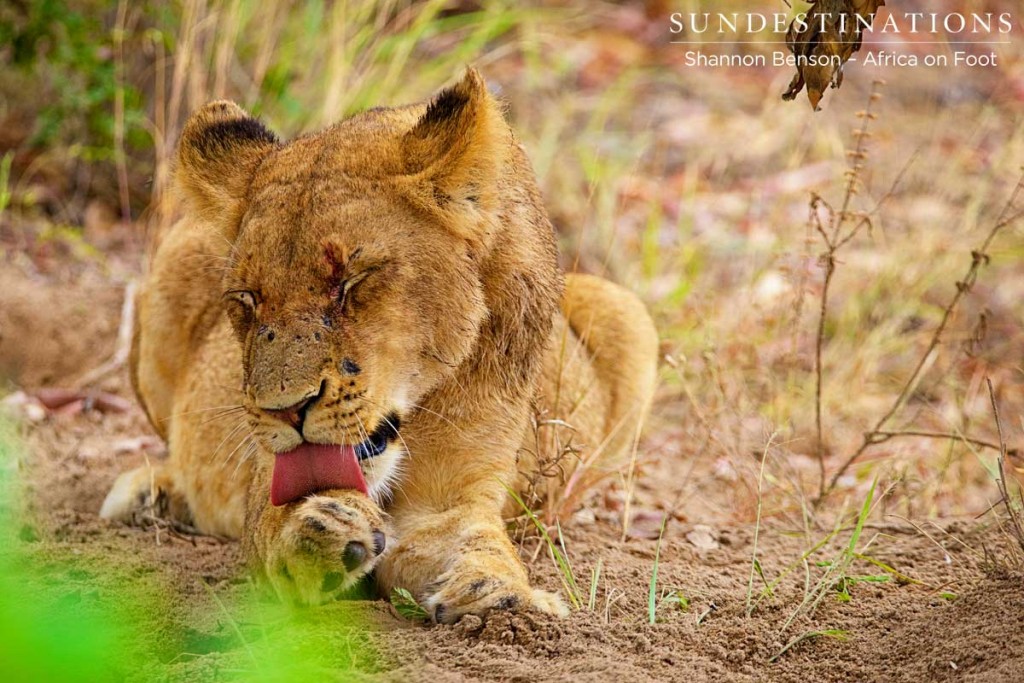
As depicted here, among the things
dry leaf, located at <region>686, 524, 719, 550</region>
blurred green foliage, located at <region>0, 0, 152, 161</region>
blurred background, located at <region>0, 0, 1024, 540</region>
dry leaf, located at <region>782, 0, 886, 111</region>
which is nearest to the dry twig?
blurred background, located at <region>0, 0, 1024, 540</region>

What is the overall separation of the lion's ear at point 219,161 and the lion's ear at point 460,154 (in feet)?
2.01

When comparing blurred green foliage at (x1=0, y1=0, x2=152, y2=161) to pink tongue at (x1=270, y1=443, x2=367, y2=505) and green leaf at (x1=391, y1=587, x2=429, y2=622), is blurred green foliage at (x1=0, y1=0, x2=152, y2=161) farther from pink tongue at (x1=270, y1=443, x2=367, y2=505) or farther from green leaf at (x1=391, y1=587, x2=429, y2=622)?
green leaf at (x1=391, y1=587, x2=429, y2=622)

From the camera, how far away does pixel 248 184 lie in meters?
3.89

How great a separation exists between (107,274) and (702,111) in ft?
17.9

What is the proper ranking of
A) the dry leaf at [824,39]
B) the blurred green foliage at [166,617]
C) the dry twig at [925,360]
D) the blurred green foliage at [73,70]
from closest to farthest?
1. the blurred green foliage at [166,617]
2. the dry leaf at [824,39]
3. the dry twig at [925,360]
4. the blurred green foliage at [73,70]

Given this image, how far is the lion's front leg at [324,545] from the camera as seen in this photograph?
3.33 m

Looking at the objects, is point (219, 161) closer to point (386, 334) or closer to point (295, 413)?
point (386, 334)

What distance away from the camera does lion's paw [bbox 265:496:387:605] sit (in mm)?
3330

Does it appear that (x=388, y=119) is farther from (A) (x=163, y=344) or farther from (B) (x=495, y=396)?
(A) (x=163, y=344)

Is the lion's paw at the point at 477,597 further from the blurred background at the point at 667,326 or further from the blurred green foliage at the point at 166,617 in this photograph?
the blurred green foliage at the point at 166,617

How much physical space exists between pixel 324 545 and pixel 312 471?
0.70 ft

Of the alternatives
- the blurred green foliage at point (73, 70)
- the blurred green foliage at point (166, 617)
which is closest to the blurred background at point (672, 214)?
the blurred green foliage at point (73, 70)

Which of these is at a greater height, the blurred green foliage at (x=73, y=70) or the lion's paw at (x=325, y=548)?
the blurred green foliage at (x=73, y=70)

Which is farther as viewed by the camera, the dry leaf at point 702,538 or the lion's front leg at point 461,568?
the dry leaf at point 702,538
